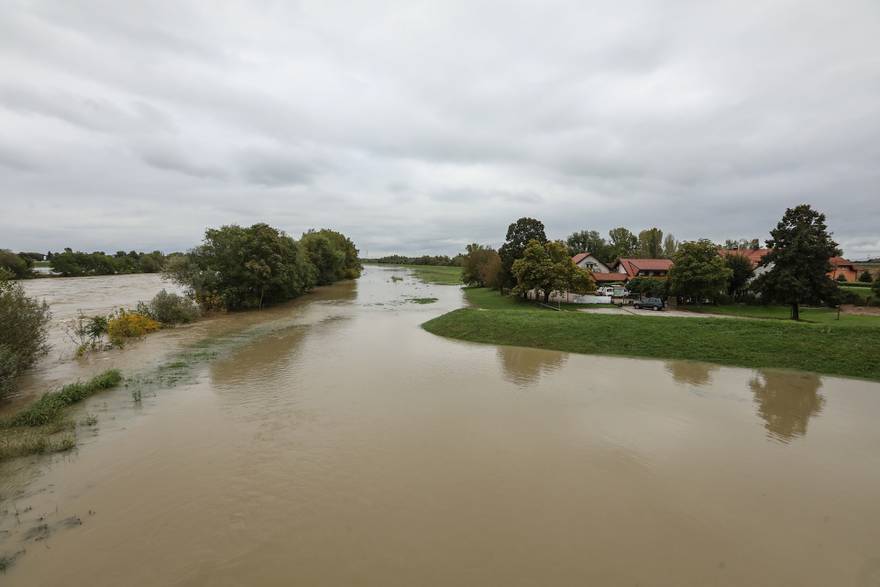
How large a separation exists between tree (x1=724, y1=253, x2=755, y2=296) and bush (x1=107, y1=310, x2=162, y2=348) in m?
50.9

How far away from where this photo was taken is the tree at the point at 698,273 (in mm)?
34250

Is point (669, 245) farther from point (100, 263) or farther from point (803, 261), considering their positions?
point (100, 263)

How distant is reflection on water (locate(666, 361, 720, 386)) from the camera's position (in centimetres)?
1616

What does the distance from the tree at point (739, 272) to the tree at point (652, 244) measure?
3611cm

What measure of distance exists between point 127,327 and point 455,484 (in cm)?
2517

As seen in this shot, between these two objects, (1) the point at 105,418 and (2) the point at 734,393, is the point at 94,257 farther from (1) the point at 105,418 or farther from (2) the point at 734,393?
(2) the point at 734,393

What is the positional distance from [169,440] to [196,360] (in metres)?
9.77

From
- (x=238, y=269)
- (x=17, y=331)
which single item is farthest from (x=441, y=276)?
(x=17, y=331)

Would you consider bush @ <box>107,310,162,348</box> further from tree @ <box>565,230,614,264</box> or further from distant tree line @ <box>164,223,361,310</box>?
tree @ <box>565,230,614,264</box>

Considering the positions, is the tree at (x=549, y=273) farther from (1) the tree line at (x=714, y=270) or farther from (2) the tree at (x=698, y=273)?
(2) the tree at (x=698, y=273)

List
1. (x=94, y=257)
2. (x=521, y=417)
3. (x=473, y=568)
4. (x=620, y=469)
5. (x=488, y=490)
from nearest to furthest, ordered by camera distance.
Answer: (x=473, y=568) → (x=488, y=490) → (x=620, y=469) → (x=521, y=417) → (x=94, y=257)

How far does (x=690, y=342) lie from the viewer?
2017 cm

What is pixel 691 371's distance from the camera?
57.2ft

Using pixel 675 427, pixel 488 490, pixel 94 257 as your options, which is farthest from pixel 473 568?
pixel 94 257
